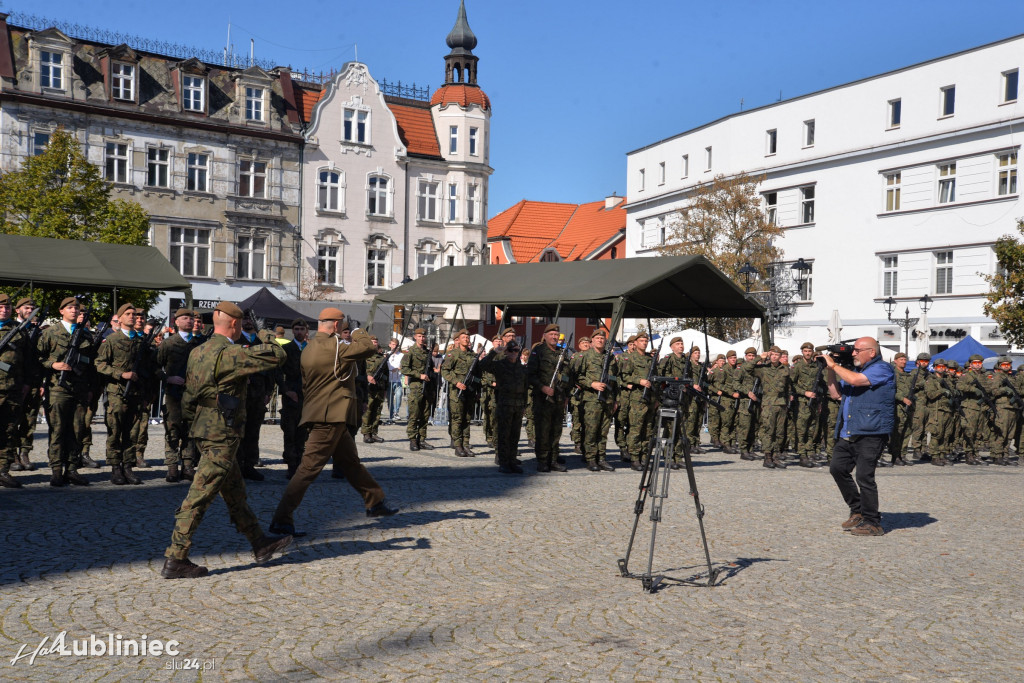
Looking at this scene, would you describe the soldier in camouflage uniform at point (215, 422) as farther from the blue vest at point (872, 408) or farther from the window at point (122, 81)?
the window at point (122, 81)

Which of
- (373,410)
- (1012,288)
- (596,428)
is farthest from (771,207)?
(596,428)

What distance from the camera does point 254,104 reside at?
146 ft

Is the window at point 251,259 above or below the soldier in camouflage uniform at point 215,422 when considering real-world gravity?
above

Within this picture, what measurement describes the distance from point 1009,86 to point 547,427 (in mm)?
30244

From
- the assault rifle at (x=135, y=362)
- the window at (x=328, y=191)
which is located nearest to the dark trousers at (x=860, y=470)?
the assault rifle at (x=135, y=362)

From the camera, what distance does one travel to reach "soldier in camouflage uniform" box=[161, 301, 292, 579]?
6902mm

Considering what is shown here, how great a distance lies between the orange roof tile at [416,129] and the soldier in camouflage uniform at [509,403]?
3623 cm

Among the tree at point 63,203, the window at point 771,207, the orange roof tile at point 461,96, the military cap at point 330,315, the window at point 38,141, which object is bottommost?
the military cap at point 330,315

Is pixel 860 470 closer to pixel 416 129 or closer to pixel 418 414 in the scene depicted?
pixel 418 414

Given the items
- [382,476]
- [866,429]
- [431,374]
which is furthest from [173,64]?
[866,429]

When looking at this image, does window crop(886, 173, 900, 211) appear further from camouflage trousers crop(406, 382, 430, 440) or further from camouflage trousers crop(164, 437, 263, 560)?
camouflage trousers crop(164, 437, 263, 560)

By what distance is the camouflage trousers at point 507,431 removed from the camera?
13922 mm

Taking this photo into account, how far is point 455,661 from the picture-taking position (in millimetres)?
5316

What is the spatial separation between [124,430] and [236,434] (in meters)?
4.79
